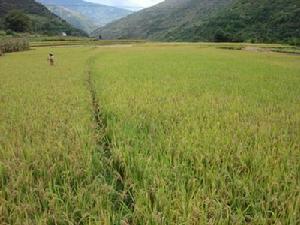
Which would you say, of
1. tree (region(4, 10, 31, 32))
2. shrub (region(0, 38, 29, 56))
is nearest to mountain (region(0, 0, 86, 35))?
tree (region(4, 10, 31, 32))

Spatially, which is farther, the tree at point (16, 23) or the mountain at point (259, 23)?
the tree at point (16, 23)

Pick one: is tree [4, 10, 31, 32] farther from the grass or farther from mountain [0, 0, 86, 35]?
the grass

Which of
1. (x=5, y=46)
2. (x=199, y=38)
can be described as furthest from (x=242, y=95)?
(x=199, y=38)

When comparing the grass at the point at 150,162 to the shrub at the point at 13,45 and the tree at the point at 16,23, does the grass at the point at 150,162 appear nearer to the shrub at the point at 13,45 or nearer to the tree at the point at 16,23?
the shrub at the point at 13,45

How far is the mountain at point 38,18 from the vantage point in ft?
325

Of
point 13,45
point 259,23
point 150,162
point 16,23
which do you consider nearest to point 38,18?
point 16,23

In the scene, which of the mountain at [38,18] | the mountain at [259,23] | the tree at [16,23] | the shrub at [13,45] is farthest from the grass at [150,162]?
the mountain at [38,18]

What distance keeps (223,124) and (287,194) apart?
249 centimetres

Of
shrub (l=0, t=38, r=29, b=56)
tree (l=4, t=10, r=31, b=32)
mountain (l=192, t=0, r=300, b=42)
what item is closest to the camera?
shrub (l=0, t=38, r=29, b=56)

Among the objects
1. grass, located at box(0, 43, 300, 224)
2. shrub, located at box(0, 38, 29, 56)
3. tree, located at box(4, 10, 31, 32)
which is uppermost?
tree, located at box(4, 10, 31, 32)

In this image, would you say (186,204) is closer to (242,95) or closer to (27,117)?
(27,117)

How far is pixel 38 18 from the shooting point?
112 m

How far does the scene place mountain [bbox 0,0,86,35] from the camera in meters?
99.1

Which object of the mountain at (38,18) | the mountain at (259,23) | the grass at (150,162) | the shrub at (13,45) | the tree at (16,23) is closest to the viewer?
the grass at (150,162)
